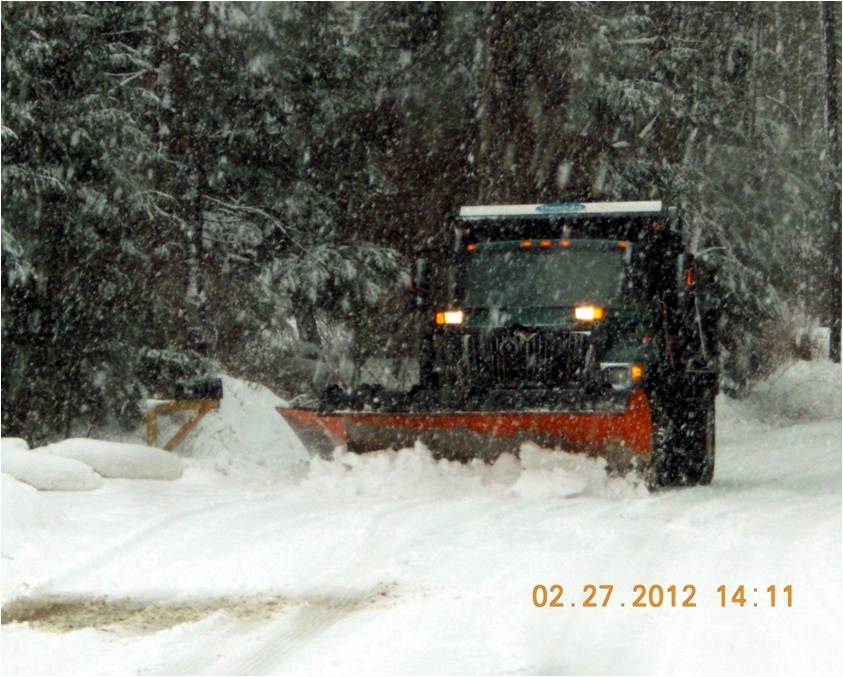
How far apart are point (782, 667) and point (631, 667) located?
0.54 meters

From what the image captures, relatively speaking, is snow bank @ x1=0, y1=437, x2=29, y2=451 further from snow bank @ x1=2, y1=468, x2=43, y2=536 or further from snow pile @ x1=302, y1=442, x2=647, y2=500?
snow pile @ x1=302, y1=442, x2=647, y2=500

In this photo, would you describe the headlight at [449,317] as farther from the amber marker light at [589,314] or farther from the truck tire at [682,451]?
the truck tire at [682,451]

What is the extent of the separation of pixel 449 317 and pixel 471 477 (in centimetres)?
170

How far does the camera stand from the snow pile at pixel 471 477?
9.10 meters

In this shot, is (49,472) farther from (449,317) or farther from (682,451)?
(682,451)

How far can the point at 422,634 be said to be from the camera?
516cm

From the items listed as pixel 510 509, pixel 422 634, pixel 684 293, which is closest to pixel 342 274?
pixel 684 293

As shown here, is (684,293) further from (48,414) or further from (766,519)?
(48,414)

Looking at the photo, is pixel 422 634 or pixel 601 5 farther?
pixel 601 5

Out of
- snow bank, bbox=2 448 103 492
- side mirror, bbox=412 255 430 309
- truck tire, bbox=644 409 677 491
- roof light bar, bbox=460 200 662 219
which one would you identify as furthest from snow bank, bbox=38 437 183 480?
truck tire, bbox=644 409 677 491

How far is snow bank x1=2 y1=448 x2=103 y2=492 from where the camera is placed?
904cm

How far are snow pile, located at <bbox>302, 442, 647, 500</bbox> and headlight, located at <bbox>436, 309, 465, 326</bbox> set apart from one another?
56.9 inches

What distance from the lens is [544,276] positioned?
10.5m

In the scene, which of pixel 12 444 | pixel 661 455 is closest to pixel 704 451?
pixel 661 455
